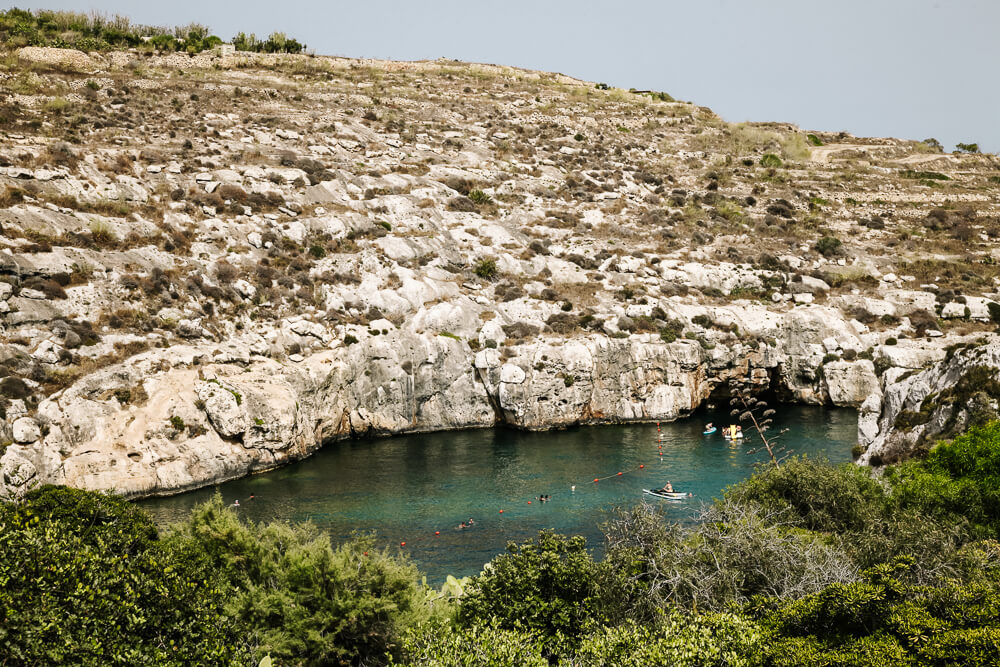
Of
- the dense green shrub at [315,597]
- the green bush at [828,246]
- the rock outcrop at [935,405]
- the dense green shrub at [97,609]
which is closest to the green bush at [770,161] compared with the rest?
the green bush at [828,246]

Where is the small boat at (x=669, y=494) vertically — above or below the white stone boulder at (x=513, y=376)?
below

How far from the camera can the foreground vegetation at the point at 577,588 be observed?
1233cm

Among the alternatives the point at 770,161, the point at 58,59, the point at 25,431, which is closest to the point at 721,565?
the point at 25,431

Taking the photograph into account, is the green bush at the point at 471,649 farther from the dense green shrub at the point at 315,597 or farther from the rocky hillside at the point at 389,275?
the rocky hillside at the point at 389,275

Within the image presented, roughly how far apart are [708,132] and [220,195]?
85.4m

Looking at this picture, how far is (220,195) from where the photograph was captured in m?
66.0

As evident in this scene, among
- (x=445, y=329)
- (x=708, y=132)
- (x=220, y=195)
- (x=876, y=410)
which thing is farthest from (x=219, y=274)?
(x=708, y=132)

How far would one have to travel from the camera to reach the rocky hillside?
44438mm

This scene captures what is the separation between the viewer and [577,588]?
17.7 metres

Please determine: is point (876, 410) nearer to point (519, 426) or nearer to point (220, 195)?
point (519, 426)

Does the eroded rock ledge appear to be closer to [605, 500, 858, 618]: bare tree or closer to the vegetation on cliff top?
[605, 500, 858, 618]: bare tree

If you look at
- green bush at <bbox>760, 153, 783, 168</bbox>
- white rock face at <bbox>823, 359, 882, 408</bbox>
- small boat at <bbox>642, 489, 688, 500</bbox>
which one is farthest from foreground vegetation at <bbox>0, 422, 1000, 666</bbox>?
green bush at <bbox>760, 153, 783, 168</bbox>

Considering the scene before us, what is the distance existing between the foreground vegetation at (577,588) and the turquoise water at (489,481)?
1196 cm

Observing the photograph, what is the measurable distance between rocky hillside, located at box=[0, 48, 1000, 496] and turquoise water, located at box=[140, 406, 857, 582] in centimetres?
284
